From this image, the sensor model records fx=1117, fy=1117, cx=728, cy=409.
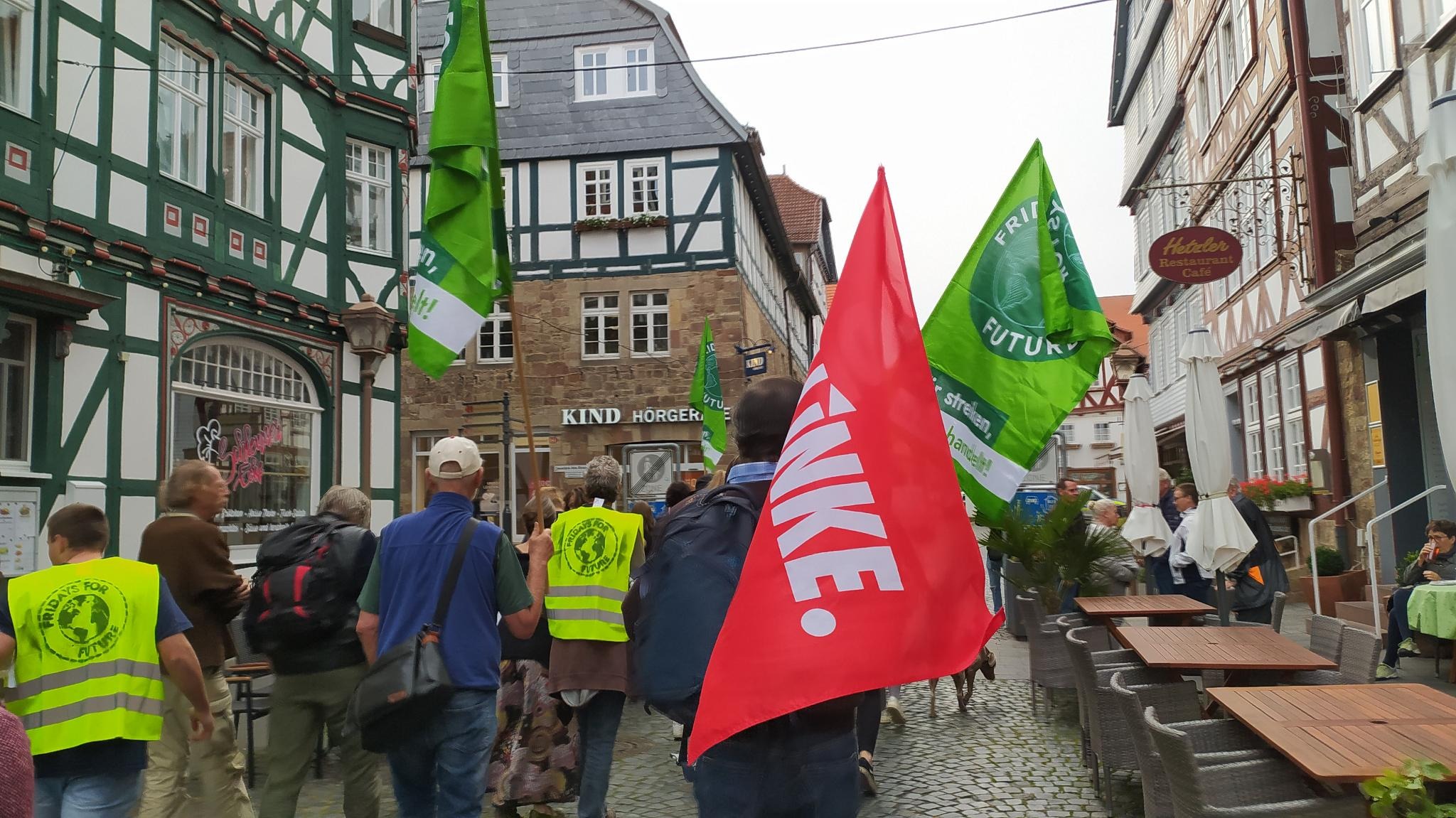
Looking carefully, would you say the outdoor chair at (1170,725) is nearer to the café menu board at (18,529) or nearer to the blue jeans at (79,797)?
the blue jeans at (79,797)

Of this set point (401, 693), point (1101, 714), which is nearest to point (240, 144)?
point (401, 693)

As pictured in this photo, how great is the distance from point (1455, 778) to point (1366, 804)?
26 centimetres

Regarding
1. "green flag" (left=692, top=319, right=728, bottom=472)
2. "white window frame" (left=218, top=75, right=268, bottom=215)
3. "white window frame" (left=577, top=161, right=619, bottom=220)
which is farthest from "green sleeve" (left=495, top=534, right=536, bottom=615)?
"white window frame" (left=577, top=161, right=619, bottom=220)

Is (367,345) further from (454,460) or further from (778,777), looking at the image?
(778,777)

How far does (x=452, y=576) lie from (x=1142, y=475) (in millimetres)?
7753

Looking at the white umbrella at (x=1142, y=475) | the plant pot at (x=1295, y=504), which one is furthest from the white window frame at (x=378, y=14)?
the plant pot at (x=1295, y=504)

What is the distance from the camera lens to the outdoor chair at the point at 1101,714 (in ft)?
16.3

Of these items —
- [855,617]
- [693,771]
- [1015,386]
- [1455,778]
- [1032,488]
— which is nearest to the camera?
[855,617]

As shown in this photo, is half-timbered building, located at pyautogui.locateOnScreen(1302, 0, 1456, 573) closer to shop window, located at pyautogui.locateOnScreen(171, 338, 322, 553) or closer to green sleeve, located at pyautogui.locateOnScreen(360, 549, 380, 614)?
green sleeve, located at pyautogui.locateOnScreen(360, 549, 380, 614)

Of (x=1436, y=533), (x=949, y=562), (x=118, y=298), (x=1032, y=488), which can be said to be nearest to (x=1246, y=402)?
(x=1032, y=488)

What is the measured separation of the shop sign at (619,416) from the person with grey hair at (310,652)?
61.8 feet

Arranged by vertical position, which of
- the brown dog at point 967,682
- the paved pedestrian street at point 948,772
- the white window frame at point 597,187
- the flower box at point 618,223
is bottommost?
the paved pedestrian street at point 948,772

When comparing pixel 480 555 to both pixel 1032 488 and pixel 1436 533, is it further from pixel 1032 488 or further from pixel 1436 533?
pixel 1032 488

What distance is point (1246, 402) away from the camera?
19203mm
